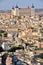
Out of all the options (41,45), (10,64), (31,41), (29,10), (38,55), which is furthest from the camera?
(29,10)

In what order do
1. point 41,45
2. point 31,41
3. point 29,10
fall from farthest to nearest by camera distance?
point 29,10 → point 31,41 → point 41,45

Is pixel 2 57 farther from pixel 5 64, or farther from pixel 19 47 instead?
pixel 19 47

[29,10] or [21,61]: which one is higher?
[21,61]

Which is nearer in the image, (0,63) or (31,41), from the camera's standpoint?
(0,63)

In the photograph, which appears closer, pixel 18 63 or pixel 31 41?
pixel 18 63

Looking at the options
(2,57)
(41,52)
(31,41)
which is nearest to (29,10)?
(31,41)

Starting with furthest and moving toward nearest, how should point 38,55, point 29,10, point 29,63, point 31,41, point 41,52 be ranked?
point 29,10 < point 31,41 < point 41,52 < point 38,55 < point 29,63

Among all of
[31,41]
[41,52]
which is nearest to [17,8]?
[31,41]

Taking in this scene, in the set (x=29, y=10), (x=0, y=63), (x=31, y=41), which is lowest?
(x=29, y=10)

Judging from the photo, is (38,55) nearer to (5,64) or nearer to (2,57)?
(2,57)
